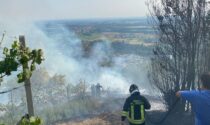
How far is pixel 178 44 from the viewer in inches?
384

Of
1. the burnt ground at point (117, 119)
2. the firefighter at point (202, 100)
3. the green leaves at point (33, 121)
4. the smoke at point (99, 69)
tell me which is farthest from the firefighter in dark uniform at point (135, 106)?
the smoke at point (99, 69)

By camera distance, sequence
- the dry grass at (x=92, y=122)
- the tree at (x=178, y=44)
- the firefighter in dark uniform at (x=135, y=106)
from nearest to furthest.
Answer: the firefighter in dark uniform at (x=135, y=106) < the tree at (x=178, y=44) < the dry grass at (x=92, y=122)

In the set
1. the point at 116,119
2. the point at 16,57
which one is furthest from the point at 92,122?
the point at 16,57

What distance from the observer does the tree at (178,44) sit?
31.0 ft

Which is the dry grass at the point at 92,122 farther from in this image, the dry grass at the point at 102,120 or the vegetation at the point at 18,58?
the vegetation at the point at 18,58

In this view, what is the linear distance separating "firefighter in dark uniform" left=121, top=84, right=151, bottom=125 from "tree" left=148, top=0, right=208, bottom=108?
2.80m

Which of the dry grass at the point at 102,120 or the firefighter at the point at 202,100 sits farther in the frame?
the dry grass at the point at 102,120

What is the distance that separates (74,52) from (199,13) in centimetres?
2509

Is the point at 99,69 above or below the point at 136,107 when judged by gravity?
below

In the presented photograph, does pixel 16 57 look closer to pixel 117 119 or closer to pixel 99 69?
pixel 117 119

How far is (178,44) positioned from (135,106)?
9.89 feet

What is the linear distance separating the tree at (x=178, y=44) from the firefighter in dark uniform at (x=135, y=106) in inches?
110

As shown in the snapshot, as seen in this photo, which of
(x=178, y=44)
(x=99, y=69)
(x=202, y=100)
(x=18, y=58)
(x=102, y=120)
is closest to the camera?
(x=18, y=58)

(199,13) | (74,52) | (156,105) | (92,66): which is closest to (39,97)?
(156,105)
